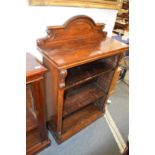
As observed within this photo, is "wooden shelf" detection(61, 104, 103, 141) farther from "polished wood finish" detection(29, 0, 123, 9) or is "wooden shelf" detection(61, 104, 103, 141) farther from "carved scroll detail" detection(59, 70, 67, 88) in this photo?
"polished wood finish" detection(29, 0, 123, 9)

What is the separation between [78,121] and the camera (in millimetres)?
1580

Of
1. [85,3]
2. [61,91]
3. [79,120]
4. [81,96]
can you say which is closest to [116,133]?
[79,120]

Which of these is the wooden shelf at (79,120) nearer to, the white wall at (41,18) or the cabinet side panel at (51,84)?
the cabinet side panel at (51,84)

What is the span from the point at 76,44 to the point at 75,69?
27cm

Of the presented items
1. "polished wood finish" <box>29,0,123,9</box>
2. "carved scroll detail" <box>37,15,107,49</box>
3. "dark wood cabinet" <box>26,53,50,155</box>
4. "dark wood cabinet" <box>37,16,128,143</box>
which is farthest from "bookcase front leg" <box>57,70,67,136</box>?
"polished wood finish" <box>29,0,123,9</box>

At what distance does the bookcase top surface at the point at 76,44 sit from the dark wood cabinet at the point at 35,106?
126 millimetres

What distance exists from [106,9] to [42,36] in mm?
752

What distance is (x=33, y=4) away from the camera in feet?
2.94

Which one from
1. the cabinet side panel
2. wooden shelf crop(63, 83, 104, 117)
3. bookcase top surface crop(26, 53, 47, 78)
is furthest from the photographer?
Answer: wooden shelf crop(63, 83, 104, 117)

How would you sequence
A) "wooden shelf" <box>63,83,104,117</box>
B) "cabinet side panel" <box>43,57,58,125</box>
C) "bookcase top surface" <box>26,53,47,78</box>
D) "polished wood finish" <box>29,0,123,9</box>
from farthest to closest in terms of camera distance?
"wooden shelf" <box>63,83,104,117</box>
"cabinet side panel" <box>43,57,58,125</box>
"polished wood finish" <box>29,0,123,9</box>
"bookcase top surface" <box>26,53,47,78</box>

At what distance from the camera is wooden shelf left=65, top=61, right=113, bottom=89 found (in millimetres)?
1185

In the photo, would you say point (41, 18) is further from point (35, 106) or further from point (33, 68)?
point (35, 106)

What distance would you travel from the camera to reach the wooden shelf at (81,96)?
139cm
